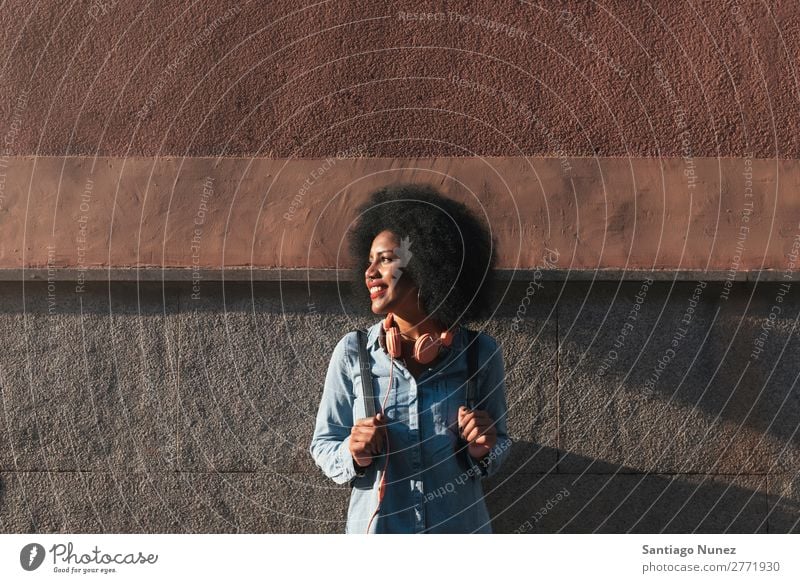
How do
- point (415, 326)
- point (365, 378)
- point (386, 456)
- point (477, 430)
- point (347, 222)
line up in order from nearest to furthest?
1. point (477, 430)
2. point (386, 456)
3. point (365, 378)
4. point (415, 326)
5. point (347, 222)

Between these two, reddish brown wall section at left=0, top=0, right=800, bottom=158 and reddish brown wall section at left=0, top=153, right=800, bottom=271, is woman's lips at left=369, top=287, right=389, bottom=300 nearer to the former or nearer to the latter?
reddish brown wall section at left=0, top=153, right=800, bottom=271

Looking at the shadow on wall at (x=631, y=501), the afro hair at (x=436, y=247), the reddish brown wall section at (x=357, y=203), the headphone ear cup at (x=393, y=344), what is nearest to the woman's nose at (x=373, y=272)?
the afro hair at (x=436, y=247)

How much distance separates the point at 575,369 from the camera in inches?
194

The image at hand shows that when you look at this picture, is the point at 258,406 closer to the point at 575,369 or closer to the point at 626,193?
the point at 575,369

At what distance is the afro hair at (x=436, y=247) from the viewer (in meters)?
3.72

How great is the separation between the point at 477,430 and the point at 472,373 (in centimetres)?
26

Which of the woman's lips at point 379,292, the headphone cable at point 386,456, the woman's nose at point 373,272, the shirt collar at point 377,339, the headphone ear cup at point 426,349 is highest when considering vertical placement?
the woman's nose at point 373,272

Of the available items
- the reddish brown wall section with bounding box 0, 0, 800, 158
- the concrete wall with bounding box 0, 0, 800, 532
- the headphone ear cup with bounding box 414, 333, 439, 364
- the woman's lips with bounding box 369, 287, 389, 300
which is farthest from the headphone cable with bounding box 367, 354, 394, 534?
the reddish brown wall section with bounding box 0, 0, 800, 158

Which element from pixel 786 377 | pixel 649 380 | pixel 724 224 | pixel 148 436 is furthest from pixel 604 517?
pixel 148 436

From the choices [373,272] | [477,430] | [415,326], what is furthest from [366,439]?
[373,272]

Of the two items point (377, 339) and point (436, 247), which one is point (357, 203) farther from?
point (377, 339)

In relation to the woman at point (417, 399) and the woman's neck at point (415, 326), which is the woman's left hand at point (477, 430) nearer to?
the woman at point (417, 399)

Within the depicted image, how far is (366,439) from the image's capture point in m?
3.36

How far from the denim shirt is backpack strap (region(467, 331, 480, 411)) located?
18 mm
